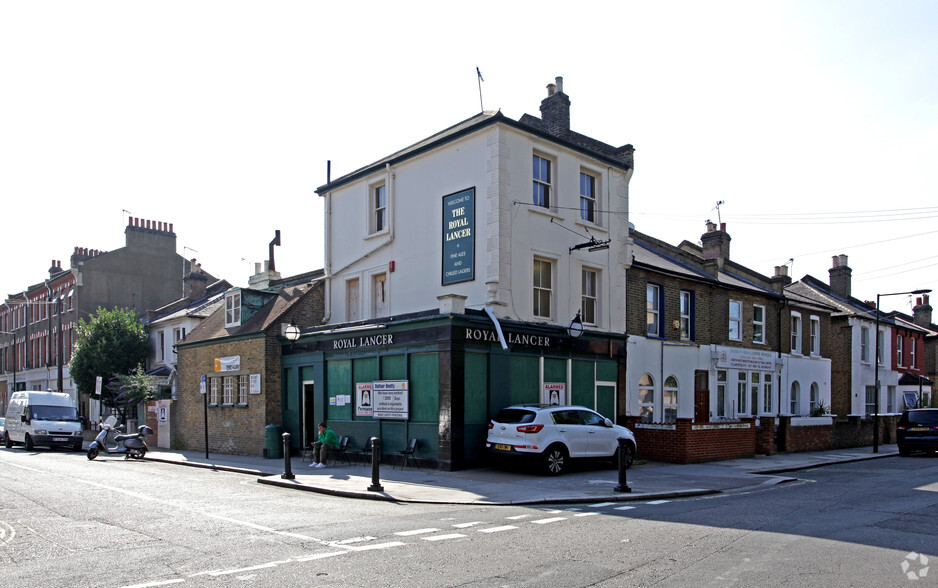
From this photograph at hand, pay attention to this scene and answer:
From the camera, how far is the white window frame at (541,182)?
2051cm

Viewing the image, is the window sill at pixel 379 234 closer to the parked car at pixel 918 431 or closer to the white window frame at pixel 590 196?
the white window frame at pixel 590 196

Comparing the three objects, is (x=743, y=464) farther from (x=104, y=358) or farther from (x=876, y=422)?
(x=104, y=358)

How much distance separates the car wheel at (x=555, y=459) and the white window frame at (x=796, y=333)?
1820cm

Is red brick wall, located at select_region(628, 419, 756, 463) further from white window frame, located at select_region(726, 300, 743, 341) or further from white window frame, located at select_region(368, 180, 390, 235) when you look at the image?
white window frame, located at select_region(368, 180, 390, 235)

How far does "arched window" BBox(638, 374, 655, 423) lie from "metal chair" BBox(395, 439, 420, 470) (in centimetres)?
851

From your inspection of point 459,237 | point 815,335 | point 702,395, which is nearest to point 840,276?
point 815,335

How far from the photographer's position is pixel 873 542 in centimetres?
897

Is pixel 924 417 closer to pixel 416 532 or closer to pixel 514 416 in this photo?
pixel 514 416

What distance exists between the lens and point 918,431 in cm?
2486

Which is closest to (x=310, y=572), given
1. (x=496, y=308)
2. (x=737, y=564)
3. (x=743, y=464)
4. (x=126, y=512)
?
(x=737, y=564)

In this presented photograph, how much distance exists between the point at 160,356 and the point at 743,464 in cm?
3049

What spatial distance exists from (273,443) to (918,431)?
2190cm

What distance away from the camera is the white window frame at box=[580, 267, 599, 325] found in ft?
71.9

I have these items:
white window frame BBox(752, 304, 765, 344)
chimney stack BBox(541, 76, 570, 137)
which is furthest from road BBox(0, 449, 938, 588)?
white window frame BBox(752, 304, 765, 344)
